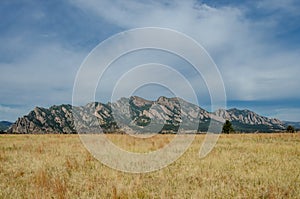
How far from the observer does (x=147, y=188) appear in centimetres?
886

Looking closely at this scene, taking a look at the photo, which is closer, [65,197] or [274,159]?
[65,197]

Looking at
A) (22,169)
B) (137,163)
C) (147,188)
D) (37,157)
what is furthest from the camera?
(37,157)

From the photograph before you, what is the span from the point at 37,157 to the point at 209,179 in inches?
344

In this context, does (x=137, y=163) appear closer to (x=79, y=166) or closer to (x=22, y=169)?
(x=79, y=166)

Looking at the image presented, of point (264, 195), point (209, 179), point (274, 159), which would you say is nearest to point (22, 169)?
point (209, 179)

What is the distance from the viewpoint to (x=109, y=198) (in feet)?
25.6

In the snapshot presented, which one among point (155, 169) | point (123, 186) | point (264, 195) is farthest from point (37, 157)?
point (264, 195)

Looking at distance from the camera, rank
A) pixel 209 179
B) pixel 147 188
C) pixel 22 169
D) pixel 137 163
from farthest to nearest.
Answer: pixel 137 163 → pixel 22 169 → pixel 209 179 → pixel 147 188

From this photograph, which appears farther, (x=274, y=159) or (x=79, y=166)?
(x=274, y=159)

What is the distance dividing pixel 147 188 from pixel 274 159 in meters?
7.17

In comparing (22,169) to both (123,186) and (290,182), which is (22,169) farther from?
(290,182)

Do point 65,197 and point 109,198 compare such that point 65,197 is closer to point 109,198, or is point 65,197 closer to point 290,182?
point 109,198

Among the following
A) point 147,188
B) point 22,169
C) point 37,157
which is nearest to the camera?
point 147,188

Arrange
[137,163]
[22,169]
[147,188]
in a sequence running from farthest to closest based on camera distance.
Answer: [137,163] → [22,169] → [147,188]
